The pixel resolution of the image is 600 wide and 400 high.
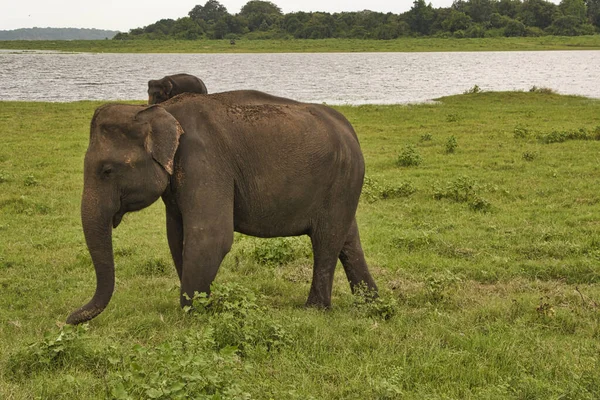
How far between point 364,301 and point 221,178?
1.94m

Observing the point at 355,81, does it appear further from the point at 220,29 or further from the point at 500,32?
the point at 220,29

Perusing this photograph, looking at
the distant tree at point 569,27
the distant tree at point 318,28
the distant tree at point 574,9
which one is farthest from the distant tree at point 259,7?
the distant tree at point 569,27

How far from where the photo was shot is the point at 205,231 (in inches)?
244

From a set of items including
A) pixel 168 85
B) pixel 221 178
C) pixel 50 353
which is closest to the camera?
pixel 50 353

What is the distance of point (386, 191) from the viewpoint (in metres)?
13.3

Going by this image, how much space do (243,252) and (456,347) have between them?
13.5 feet

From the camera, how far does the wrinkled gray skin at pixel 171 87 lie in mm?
7445

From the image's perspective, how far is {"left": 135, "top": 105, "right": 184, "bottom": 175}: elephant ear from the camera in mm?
6098

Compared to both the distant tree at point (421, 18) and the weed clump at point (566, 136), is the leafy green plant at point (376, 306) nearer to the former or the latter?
the weed clump at point (566, 136)

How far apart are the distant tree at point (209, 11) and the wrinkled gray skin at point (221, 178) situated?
150111 mm

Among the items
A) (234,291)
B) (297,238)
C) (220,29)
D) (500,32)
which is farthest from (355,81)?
(220,29)

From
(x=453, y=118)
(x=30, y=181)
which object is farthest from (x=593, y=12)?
(x=30, y=181)

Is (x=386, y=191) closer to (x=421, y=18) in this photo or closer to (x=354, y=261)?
(x=354, y=261)

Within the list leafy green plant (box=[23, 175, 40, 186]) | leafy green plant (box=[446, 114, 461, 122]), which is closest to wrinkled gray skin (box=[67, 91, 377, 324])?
leafy green plant (box=[23, 175, 40, 186])
